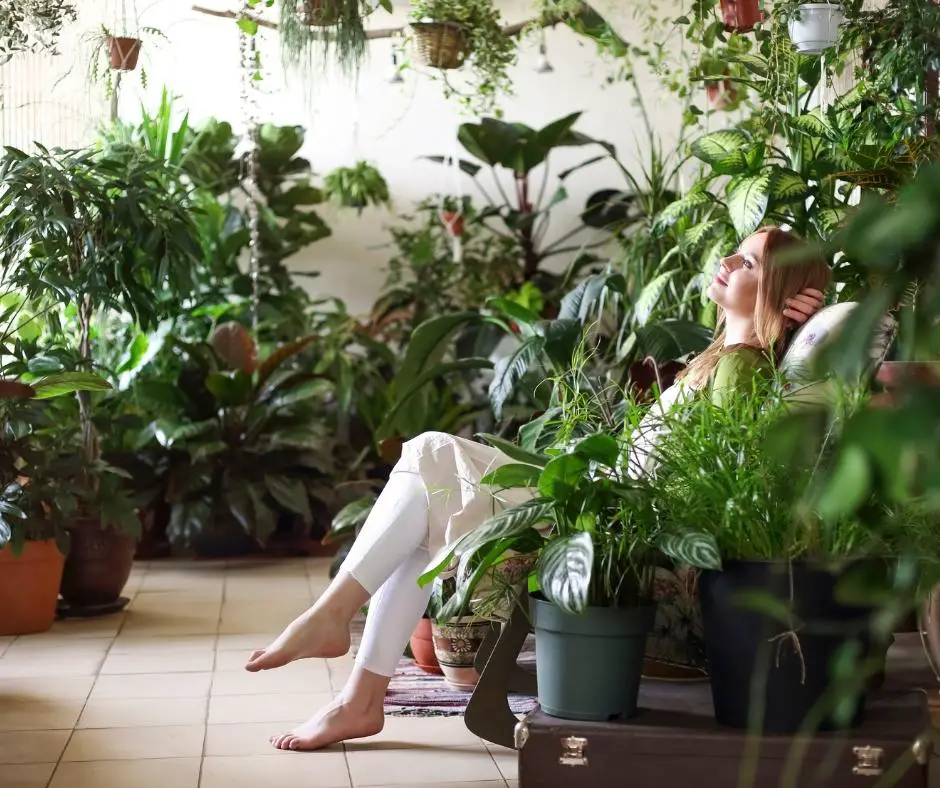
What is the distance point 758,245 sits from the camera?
2.69 meters

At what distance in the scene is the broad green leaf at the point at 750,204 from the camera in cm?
304

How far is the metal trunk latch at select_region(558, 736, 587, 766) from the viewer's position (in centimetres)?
193

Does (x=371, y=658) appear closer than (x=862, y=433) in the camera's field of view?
No

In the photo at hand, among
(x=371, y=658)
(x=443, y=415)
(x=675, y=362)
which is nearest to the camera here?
(x=371, y=658)

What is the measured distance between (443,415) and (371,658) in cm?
302

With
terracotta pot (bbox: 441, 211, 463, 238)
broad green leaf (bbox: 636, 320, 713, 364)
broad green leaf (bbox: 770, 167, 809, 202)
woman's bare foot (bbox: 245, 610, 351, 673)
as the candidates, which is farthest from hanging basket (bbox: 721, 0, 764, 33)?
woman's bare foot (bbox: 245, 610, 351, 673)

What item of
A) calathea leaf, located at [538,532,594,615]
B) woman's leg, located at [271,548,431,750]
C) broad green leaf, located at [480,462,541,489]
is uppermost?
broad green leaf, located at [480,462,541,489]

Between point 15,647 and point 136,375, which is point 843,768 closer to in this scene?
point 15,647

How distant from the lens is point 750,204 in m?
3.06

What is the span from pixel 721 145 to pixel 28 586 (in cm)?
245

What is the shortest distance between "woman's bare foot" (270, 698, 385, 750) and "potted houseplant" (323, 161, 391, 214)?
349 centimetres

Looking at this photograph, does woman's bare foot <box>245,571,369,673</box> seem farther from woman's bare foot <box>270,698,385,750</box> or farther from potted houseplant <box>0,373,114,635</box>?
potted houseplant <box>0,373,114,635</box>

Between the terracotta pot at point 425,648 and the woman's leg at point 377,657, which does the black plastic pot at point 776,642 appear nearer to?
the woman's leg at point 377,657

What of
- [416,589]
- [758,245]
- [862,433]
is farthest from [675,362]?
[862,433]
